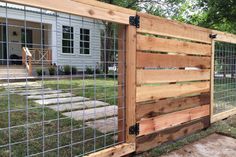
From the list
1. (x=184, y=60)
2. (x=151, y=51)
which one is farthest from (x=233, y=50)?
(x=151, y=51)

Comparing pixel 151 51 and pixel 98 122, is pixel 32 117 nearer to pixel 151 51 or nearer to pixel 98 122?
pixel 98 122

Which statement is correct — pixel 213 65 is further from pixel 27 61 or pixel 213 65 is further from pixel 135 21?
pixel 27 61

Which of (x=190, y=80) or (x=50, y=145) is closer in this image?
(x=50, y=145)

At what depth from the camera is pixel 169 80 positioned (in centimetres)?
323

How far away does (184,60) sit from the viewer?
346 centimetres

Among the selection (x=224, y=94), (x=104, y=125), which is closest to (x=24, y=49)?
(x=104, y=125)

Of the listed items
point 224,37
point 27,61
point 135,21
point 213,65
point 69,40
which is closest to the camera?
point 69,40

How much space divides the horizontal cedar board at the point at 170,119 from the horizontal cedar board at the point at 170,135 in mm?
58

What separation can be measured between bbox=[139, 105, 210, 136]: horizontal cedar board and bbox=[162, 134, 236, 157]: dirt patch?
1.05 feet

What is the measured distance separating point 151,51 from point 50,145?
1538 mm

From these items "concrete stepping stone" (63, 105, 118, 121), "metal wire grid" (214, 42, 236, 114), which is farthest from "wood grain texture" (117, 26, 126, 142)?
"metal wire grid" (214, 42, 236, 114)

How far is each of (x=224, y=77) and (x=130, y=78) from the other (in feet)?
8.94

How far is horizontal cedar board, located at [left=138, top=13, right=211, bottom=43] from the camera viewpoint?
285 cm

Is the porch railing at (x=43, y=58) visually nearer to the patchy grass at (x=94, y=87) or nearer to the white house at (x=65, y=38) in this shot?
the white house at (x=65, y=38)
